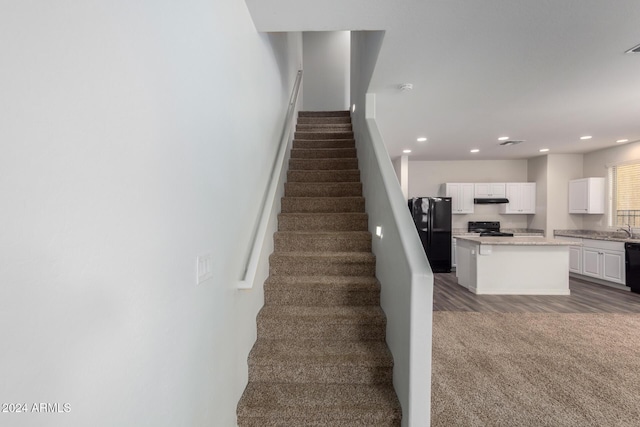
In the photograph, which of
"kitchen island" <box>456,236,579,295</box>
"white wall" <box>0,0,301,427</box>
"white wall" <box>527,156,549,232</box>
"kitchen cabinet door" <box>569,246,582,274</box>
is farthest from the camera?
"white wall" <box>527,156,549,232</box>

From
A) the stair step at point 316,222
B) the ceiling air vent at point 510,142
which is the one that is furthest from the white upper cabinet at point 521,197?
the stair step at point 316,222

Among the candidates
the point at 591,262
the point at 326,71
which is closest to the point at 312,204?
the point at 326,71

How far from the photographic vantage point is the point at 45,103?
1.78 feet

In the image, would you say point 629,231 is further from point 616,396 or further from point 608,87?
point 616,396

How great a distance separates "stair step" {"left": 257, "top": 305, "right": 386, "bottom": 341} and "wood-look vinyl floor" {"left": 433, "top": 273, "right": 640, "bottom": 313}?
2199 millimetres

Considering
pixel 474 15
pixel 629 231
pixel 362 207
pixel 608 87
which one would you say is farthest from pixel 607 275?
pixel 474 15

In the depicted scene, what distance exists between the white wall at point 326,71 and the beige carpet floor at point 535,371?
17.3ft

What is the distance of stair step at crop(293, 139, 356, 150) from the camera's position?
163 inches

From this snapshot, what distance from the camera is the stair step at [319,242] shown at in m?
2.72

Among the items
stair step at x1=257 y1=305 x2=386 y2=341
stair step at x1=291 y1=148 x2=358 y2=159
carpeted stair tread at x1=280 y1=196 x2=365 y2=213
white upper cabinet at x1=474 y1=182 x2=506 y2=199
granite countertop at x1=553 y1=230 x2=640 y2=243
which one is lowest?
stair step at x1=257 y1=305 x2=386 y2=341

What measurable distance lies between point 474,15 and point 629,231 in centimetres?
610

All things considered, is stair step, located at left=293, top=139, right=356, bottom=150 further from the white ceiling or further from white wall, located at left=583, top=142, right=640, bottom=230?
white wall, located at left=583, top=142, right=640, bottom=230

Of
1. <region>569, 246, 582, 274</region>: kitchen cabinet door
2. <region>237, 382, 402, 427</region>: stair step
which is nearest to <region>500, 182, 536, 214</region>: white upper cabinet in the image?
<region>569, 246, 582, 274</region>: kitchen cabinet door

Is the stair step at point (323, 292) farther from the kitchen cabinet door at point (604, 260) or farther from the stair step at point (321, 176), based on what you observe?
the kitchen cabinet door at point (604, 260)
